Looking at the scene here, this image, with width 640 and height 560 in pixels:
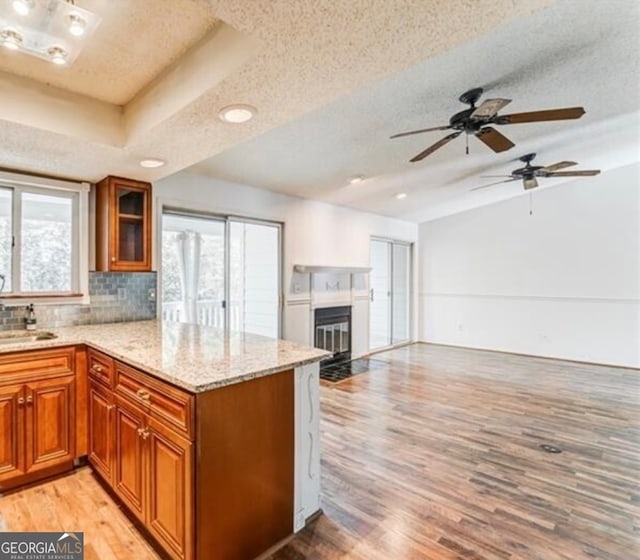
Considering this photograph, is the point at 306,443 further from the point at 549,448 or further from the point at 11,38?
the point at 11,38

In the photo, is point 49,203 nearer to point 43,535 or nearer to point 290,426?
point 43,535

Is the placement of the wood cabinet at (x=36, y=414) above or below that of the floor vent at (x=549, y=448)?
above

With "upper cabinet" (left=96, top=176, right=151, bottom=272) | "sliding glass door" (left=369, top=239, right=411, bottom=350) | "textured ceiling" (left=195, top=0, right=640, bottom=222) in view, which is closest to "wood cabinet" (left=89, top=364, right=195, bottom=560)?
"upper cabinet" (left=96, top=176, right=151, bottom=272)

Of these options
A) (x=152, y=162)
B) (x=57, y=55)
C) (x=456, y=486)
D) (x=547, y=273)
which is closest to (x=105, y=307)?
(x=152, y=162)

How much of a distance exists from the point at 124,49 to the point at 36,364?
188cm

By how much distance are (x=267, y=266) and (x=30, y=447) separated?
9.57 ft

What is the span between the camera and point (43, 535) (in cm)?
189

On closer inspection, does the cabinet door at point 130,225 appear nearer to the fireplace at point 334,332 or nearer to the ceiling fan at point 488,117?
the ceiling fan at point 488,117

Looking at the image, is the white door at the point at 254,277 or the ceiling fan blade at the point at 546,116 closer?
the ceiling fan blade at the point at 546,116

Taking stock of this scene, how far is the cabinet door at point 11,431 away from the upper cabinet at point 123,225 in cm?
110

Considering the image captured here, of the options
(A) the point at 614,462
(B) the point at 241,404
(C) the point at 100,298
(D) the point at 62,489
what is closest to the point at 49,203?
(C) the point at 100,298

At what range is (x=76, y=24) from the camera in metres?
1.50

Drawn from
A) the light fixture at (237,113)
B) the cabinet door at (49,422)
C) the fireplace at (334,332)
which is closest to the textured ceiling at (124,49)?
the light fixture at (237,113)

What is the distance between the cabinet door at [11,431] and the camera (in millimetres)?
2176
